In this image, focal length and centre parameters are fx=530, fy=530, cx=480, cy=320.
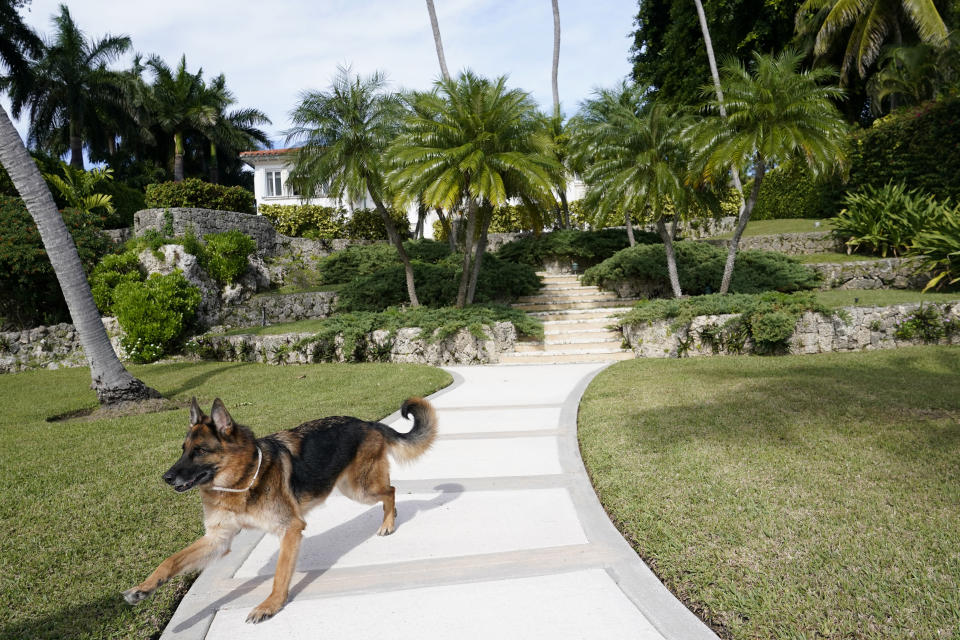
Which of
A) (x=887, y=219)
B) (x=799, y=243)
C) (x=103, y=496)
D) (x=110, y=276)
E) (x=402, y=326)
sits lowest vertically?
(x=103, y=496)

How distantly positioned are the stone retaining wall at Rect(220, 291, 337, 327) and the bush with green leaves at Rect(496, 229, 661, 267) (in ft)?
24.6

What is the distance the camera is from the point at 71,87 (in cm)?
3359

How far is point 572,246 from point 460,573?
18336 millimetres

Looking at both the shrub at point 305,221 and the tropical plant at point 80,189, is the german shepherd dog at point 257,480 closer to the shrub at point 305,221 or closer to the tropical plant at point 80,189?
the tropical plant at point 80,189

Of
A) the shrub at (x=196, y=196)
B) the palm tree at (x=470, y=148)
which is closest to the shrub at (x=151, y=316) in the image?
the shrub at (x=196, y=196)

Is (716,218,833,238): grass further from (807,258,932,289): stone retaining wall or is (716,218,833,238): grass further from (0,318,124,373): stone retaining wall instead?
(0,318,124,373): stone retaining wall

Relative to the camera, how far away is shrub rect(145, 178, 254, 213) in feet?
61.9

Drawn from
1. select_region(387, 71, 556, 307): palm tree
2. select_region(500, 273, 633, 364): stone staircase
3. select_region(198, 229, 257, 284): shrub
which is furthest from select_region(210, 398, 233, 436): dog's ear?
select_region(198, 229, 257, 284): shrub

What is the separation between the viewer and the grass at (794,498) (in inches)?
101

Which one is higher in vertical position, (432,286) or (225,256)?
(225,256)

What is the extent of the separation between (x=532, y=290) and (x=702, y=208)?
5.78 m

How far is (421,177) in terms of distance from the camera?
526 inches

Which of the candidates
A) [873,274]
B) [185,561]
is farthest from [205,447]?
[873,274]

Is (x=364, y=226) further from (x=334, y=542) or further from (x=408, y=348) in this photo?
(x=334, y=542)
